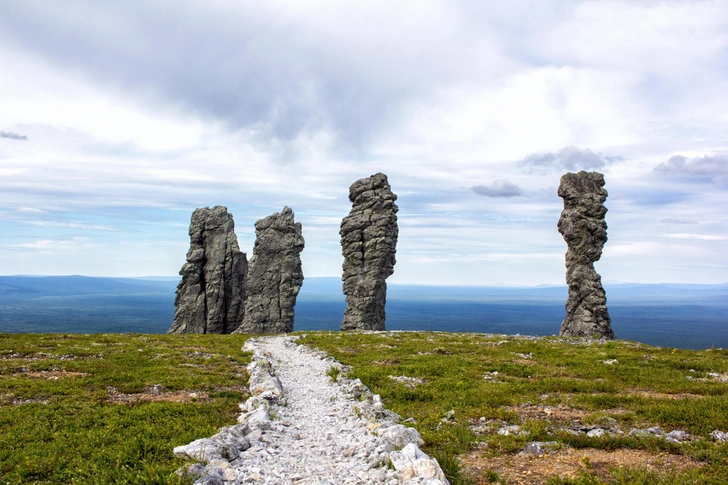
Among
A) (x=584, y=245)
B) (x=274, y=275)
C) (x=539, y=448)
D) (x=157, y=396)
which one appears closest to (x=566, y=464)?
(x=539, y=448)

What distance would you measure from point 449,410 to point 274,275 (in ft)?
192

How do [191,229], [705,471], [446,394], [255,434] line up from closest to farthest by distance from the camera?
[705,471] < [255,434] < [446,394] < [191,229]

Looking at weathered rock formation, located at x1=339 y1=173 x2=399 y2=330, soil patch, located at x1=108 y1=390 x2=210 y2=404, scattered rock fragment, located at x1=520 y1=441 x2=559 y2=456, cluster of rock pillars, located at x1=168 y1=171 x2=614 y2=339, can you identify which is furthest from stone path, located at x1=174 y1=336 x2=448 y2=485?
cluster of rock pillars, located at x1=168 y1=171 x2=614 y2=339

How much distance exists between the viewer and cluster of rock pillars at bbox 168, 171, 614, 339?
59406 mm

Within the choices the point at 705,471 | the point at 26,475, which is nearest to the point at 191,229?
the point at 26,475

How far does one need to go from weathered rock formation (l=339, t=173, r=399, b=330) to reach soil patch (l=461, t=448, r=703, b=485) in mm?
54501

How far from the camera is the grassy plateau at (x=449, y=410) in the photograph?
39.4 feet

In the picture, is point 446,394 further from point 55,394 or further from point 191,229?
point 191,229

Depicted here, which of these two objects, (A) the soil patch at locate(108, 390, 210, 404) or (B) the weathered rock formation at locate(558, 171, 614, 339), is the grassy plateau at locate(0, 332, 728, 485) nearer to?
(A) the soil patch at locate(108, 390, 210, 404)

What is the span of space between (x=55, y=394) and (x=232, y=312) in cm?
6056

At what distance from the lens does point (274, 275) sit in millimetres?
74312

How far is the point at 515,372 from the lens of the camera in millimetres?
26297

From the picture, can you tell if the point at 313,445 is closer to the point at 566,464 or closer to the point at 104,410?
the point at 566,464

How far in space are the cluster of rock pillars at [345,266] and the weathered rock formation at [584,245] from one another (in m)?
0.12
